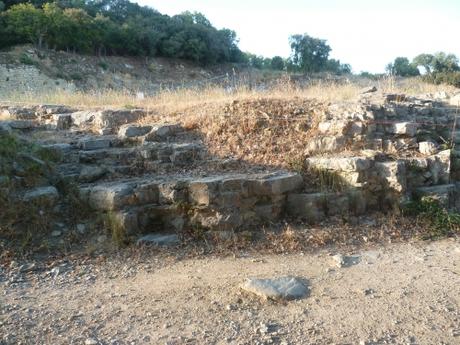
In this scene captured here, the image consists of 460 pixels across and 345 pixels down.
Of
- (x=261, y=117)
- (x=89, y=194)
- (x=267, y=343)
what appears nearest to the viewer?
(x=267, y=343)

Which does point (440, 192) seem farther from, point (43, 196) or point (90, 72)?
point (90, 72)

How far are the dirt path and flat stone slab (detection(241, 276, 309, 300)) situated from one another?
8 centimetres

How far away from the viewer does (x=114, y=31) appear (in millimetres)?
29938

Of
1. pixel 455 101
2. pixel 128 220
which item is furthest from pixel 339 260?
pixel 455 101

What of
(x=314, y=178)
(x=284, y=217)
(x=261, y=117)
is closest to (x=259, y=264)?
(x=284, y=217)

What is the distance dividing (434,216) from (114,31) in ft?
91.9

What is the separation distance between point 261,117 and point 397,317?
4165 millimetres

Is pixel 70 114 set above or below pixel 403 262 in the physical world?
above

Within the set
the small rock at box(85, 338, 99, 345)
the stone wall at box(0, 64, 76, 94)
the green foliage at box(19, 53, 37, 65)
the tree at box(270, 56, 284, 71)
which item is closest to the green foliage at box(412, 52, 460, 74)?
the tree at box(270, 56, 284, 71)

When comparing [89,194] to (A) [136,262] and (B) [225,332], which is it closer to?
(A) [136,262]

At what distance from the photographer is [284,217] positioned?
18.1 ft

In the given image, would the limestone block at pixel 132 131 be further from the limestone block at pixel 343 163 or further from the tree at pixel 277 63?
the tree at pixel 277 63

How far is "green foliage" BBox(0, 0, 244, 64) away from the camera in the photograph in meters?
25.3

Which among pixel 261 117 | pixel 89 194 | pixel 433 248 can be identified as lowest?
pixel 433 248
